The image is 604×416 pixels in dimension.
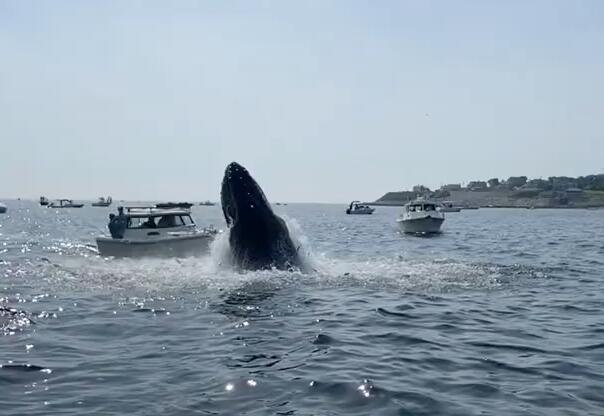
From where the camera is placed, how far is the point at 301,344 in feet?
35.1

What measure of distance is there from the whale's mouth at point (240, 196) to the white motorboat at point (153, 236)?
10.7 meters

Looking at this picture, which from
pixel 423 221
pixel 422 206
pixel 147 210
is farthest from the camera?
pixel 422 206

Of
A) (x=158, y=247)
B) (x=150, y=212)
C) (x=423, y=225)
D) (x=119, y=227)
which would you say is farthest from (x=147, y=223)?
(x=423, y=225)

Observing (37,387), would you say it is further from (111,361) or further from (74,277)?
(74,277)

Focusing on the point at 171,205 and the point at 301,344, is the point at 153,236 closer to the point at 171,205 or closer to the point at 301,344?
the point at 171,205

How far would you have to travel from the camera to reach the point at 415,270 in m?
21.3

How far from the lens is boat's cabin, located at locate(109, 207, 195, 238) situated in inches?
1177

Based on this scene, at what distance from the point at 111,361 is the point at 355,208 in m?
133

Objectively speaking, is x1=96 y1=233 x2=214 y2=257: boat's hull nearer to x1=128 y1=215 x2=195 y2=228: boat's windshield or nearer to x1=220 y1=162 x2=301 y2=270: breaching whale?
x1=128 y1=215 x2=195 y2=228: boat's windshield

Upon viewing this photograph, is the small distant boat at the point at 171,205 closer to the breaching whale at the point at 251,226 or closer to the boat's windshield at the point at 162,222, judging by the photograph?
the boat's windshield at the point at 162,222

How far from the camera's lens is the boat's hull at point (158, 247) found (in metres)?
28.0

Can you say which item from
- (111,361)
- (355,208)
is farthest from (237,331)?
(355,208)

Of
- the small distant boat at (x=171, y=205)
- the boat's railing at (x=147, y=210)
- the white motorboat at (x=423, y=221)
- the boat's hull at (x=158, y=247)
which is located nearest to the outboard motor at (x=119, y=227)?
the boat's railing at (x=147, y=210)

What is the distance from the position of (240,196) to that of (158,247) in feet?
37.4
